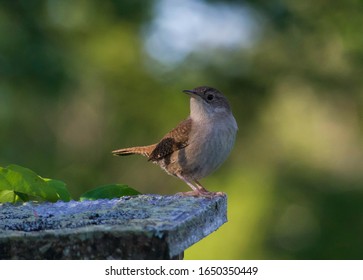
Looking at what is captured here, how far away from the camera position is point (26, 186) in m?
2.76

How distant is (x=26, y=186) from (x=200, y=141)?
165 cm

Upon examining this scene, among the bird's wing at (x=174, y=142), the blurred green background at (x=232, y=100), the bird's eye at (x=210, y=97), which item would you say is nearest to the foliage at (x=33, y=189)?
the bird's wing at (x=174, y=142)

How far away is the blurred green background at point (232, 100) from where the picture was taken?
34.3 feet

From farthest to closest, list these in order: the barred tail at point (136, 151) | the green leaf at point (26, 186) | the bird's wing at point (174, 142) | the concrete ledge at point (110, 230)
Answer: the barred tail at point (136, 151), the bird's wing at point (174, 142), the green leaf at point (26, 186), the concrete ledge at point (110, 230)

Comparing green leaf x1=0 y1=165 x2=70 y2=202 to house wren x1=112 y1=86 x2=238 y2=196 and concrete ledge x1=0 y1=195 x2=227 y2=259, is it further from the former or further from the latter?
house wren x1=112 y1=86 x2=238 y2=196

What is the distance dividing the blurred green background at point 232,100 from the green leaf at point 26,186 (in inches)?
280

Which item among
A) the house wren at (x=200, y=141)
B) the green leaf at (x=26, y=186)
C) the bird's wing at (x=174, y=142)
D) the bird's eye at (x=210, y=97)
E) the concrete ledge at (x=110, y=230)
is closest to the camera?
the concrete ledge at (x=110, y=230)

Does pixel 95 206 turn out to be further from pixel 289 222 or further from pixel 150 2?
pixel 150 2

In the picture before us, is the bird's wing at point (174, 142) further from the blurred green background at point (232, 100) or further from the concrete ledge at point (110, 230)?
the blurred green background at point (232, 100)

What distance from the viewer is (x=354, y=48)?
11656 mm

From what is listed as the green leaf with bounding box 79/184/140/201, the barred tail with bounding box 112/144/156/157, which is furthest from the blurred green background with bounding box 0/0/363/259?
the green leaf with bounding box 79/184/140/201

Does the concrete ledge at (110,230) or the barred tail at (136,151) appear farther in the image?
the barred tail at (136,151)

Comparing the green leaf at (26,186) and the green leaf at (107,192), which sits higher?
the green leaf at (26,186)

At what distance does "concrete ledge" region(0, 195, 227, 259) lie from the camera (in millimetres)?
1962
